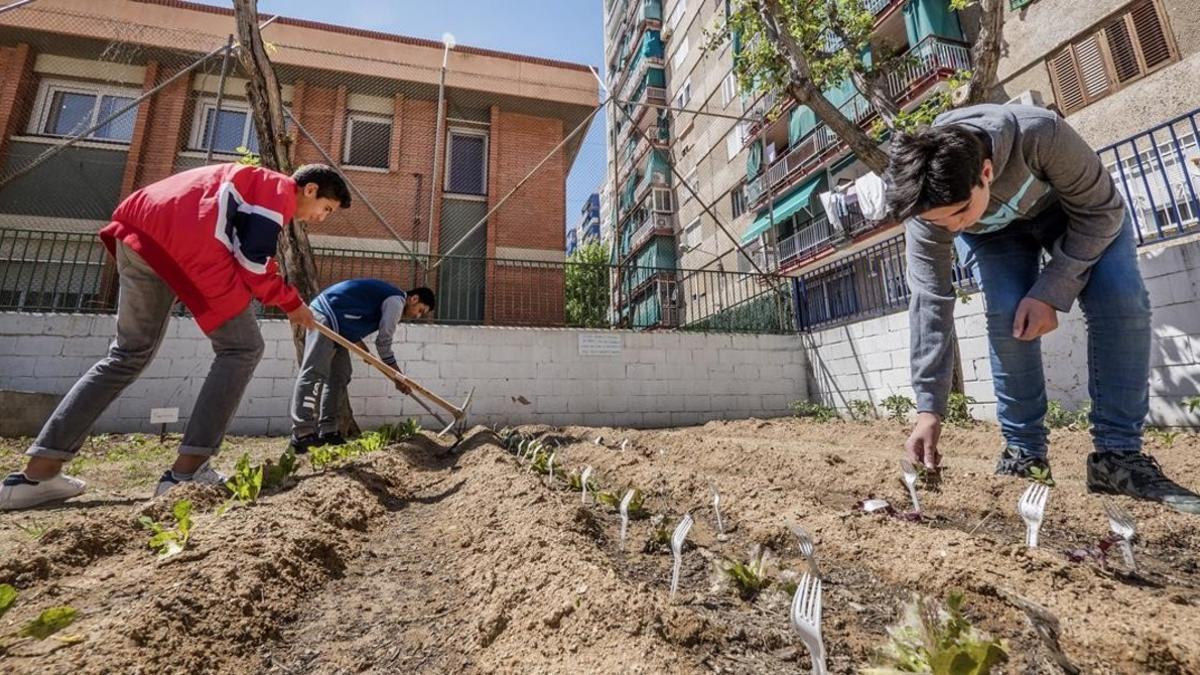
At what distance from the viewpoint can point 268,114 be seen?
167 inches

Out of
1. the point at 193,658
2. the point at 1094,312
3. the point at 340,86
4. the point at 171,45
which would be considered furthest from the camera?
the point at 340,86

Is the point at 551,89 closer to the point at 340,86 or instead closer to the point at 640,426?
the point at 340,86

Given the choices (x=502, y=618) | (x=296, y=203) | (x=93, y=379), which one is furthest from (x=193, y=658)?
(x=296, y=203)

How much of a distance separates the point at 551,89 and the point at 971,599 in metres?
11.3

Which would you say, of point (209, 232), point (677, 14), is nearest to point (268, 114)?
point (209, 232)

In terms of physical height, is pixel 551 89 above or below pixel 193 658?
above

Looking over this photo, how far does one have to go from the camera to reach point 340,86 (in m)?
10.1

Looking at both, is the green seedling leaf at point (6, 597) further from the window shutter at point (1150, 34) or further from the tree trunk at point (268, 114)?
the window shutter at point (1150, 34)

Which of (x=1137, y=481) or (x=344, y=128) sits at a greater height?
(x=344, y=128)

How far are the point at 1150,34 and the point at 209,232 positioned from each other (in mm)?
14433

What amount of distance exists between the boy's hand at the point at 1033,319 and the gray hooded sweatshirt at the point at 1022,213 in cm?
3

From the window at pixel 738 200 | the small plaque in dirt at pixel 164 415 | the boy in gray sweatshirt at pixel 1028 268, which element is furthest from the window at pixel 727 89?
the small plaque in dirt at pixel 164 415

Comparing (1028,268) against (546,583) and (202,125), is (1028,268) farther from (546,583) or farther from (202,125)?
(202,125)

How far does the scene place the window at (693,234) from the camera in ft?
76.5
